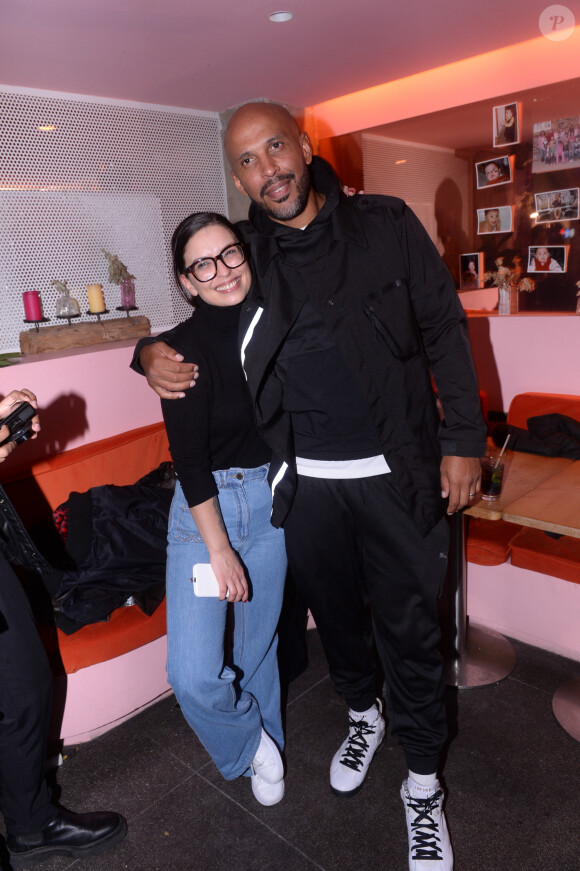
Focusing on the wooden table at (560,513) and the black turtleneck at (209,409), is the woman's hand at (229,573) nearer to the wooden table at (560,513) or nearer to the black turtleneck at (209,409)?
the black turtleneck at (209,409)

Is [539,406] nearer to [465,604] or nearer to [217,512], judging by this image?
[465,604]

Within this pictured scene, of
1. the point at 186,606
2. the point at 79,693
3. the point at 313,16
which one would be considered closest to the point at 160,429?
the point at 79,693

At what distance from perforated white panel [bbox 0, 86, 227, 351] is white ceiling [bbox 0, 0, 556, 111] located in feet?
0.47

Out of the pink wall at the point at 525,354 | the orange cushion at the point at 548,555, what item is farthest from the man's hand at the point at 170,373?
the pink wall at the point at 525,354

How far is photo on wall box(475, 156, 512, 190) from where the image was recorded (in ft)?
10.1

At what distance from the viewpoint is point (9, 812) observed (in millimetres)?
1822

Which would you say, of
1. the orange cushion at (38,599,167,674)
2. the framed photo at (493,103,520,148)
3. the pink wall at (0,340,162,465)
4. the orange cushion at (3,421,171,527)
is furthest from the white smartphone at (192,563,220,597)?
the framed photo at (493,103,520,148)

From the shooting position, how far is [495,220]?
10.5 ft

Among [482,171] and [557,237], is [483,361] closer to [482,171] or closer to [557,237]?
[557,237]

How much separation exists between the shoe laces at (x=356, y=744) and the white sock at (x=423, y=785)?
0.26 m

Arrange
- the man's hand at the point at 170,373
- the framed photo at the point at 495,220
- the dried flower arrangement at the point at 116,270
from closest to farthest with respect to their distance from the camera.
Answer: the man's hand at the point at 170,373, the framed photo at the point at 495,220, the dried flower arrangement at the point at 116,270

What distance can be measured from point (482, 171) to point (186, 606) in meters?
2.70

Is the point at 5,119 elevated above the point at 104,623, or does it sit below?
above

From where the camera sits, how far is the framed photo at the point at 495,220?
10.4 ft
